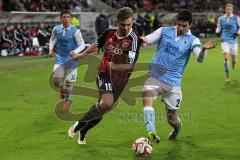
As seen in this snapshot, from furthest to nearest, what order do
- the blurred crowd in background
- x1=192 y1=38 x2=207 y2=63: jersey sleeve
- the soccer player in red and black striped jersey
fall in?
1. the blurred crowd in background
2. the soccer player in red and black striped jersey
3. x1=192 y1=38 x2=207 y2=63: jersey sleeve

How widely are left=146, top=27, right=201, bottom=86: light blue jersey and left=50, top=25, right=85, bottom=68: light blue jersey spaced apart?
12.8ft

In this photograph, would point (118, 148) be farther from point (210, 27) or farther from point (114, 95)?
point (210, 27)

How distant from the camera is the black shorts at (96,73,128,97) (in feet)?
29.0

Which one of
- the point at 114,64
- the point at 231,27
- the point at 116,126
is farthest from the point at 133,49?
the point at 231,27

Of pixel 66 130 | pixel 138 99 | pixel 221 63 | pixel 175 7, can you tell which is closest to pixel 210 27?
pixel 175 7

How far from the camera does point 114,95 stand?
891 centimetres

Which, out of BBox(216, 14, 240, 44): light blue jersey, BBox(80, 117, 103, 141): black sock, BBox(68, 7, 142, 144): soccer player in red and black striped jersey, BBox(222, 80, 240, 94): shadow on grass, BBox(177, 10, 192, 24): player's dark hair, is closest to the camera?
BBox(177, 10, 192, 24): player's dark hair

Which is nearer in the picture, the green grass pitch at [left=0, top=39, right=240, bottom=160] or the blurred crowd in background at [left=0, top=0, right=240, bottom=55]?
the green grass pitch at [left=0, top=39, right=240, bottom=160]

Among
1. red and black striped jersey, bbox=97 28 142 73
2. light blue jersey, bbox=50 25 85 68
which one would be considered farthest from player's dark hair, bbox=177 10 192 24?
light blue jersey, bbox=50 25 85 68

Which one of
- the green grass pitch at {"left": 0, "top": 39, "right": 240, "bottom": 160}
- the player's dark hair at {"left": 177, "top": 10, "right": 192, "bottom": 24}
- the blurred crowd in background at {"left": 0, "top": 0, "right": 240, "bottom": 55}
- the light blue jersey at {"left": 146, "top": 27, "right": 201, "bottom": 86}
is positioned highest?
the player's dark hair at {"left": 177, "top": 10, "right": 192, "bottom": 24}

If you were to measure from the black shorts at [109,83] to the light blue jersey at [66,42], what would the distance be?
3.87 meters

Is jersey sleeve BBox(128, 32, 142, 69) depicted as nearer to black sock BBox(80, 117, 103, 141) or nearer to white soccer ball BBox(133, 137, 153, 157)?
black sock BBox(80, 117, 103, 141)

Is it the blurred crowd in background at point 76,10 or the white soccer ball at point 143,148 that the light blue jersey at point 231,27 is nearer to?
the blurred crowd in background at point 76,10

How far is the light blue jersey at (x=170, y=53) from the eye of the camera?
29.3 feet
